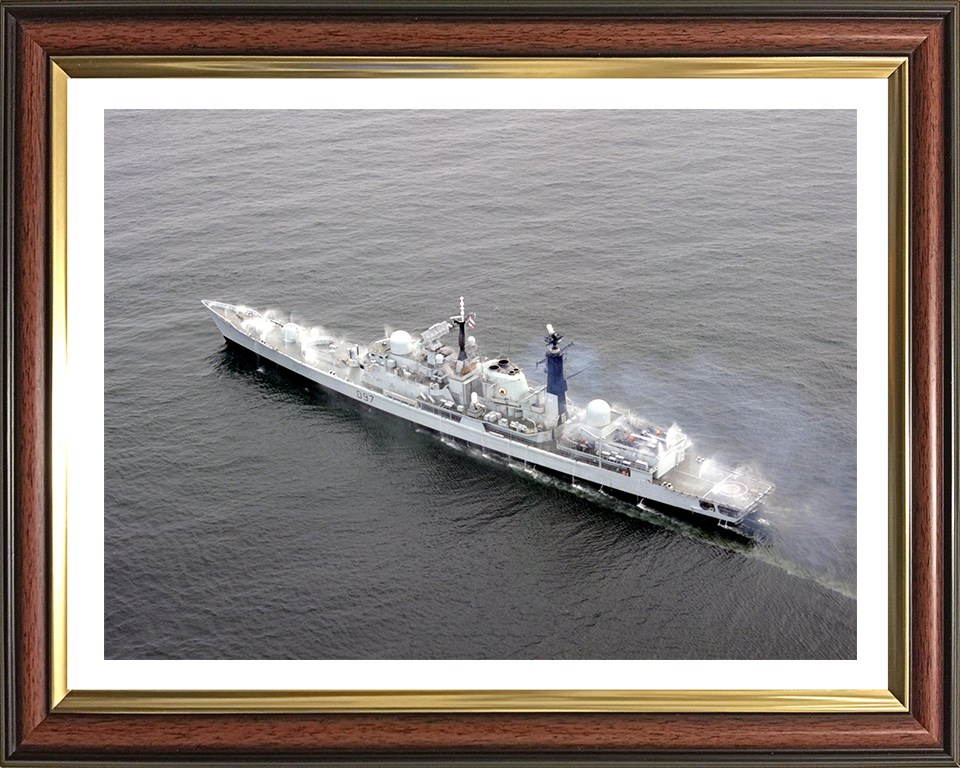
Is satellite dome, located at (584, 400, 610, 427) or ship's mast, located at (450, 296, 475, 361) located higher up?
ship's mast, located at (450, 296, 475, 361)

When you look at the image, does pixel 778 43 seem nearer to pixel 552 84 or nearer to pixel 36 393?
pixel 552 84

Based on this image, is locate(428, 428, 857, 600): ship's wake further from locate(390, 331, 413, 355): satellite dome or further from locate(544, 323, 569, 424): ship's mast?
locate(390, 331, 413, 355): satellite dome

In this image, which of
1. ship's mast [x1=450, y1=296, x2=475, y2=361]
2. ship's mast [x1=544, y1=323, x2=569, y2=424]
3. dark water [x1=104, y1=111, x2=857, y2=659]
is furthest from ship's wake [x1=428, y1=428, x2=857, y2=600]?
ship's mast [x1=450, y1=296, x2=475, y2=361]

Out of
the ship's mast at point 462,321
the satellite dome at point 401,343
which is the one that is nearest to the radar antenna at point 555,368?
the ship's mast at point 462,321

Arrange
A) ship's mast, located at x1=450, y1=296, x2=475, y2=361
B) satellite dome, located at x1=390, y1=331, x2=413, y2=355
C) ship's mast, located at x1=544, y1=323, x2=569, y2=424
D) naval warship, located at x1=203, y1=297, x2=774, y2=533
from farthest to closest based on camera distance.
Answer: satellite dome, located at x1=390, y1=331, x2=413, y2=355
ship's mast, located at x1=544, y1=323, x2=569, y2=424
naval warship, located at x1=203, y1=297, x2=774, y2=533
ship's mast, located at x1=450, y1=296, x2=475, y2=361

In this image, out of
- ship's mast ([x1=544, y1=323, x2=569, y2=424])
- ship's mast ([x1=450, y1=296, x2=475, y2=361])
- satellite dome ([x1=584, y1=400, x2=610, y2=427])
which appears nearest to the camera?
ship's mast ([x1=450, y1=296, x2=475, y2=361])

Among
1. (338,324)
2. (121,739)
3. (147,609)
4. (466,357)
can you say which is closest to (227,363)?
(338,324)
